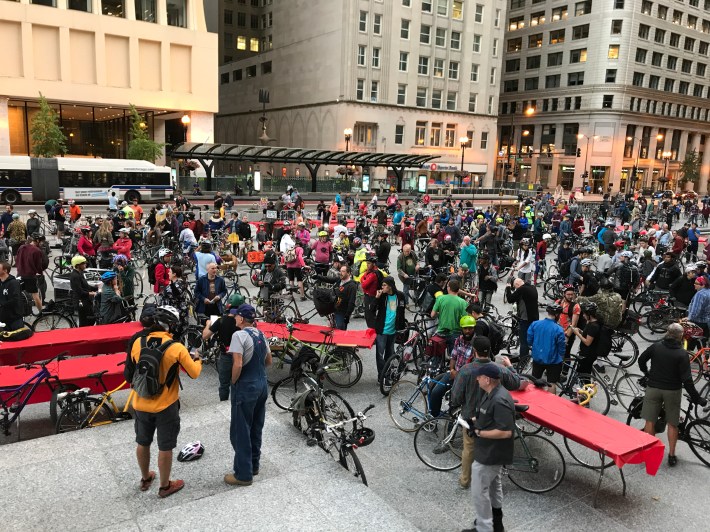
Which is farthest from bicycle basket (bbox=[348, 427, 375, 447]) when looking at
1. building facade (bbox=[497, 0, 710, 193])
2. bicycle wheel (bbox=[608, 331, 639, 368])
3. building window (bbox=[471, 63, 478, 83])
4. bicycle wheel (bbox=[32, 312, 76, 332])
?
building window (bbox=[471, 63, 478, 83])

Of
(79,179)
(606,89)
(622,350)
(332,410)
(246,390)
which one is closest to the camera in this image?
(246,390)

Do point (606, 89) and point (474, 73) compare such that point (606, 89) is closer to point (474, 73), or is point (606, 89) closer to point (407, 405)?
point (474, 73)

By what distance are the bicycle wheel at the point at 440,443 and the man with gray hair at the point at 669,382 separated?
104 inches

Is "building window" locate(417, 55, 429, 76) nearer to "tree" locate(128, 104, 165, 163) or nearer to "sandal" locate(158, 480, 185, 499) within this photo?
"tree" locate(128, 104, 165, 163)

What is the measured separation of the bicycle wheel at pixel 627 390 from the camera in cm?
916

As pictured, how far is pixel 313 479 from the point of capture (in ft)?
20.6

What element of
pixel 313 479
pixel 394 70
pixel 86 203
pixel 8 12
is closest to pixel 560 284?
pixel 313 479

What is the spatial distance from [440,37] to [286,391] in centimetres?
6502

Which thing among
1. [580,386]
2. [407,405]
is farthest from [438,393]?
[580,386]

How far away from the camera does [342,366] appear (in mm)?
9312

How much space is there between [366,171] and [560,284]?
4114cm

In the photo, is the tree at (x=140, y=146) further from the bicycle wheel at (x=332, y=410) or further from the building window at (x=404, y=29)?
the bicycle wheel at (x=332, y=410)

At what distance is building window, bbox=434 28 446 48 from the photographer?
65.5m

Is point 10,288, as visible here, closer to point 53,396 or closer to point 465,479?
point 53,396
